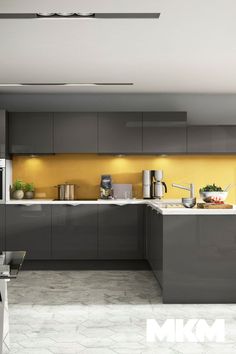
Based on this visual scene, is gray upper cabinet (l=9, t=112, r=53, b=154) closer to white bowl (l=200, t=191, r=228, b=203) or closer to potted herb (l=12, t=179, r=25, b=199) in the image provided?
potted herb (l=12, t=179, r=25, b=199)

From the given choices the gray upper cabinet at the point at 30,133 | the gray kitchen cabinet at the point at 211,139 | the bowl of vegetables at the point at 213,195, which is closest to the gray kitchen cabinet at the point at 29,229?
the gray upper cabinet at the point at 30,133

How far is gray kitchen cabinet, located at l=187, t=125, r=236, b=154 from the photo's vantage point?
23.7ft

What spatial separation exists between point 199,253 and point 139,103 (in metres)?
3.18

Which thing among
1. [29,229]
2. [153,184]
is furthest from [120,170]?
[29,229]

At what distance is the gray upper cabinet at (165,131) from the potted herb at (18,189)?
5.97 feet

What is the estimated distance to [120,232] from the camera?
7.10m

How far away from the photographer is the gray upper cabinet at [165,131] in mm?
7234

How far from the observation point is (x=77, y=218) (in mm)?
7074

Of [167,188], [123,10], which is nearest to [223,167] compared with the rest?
[167,188]

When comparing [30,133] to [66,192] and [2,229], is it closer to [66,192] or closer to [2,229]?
[66,192]

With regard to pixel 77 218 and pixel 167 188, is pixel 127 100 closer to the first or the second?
pixel 167 188

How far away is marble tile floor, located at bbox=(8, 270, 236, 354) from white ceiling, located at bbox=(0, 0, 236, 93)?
246 cm

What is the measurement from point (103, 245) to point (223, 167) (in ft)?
6.98

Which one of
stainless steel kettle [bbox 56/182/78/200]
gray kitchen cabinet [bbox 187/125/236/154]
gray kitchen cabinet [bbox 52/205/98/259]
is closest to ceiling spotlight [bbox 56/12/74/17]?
gray kitchen cabinet [bbox 52/205/98/259]
